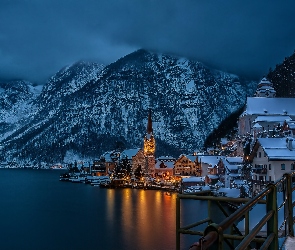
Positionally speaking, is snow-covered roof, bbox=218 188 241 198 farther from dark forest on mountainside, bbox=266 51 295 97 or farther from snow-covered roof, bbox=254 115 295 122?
dark forest on mountainside, bbox=266 51 295 97

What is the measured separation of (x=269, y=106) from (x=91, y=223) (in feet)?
172

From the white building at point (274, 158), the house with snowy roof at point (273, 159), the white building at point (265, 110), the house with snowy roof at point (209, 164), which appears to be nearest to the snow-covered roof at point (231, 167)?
the house with snowy roof at point (209, 164)

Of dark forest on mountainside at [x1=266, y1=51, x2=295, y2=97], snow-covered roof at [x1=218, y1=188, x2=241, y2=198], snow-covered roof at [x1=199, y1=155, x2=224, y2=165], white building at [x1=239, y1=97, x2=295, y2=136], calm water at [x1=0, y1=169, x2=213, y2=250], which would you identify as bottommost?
calm water at [x1=0, y1=169, x2=213, y2=250]

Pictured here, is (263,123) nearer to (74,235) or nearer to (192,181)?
(192,181)

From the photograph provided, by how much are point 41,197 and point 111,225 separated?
40.2 meters

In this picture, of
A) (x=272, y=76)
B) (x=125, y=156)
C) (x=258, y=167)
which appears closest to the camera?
(x=258, y=167)

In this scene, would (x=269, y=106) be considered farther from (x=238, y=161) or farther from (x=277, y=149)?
(x=277, y=149)

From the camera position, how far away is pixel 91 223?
5150 cm

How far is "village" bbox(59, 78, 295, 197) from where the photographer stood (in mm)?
44875

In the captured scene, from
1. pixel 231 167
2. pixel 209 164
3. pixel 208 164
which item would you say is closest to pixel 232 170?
pixel 231 167

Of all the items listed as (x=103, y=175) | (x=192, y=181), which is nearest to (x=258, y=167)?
(x=192, y=181)

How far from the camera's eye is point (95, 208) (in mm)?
66500

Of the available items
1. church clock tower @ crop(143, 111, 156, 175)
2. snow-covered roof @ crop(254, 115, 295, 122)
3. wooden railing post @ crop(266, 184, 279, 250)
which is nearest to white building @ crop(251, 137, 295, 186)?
snow-covered roof @ crop(254, 115, 295, 122)

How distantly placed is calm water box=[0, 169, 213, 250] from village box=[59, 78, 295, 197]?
8407 millimetres
